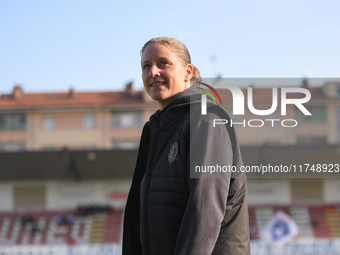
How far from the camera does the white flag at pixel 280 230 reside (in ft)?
66.0

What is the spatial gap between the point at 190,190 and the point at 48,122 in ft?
110

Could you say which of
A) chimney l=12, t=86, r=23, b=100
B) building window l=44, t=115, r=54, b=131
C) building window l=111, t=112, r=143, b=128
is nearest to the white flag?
building window l=111, t=112, r=143, b=128

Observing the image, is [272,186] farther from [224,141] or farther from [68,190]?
[224,141]

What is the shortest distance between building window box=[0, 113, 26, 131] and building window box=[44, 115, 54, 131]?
1.65 meters

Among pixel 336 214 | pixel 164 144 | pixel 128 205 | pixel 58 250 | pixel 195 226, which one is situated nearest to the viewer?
pixel 195 226

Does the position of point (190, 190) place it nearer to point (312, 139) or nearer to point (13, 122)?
point (312, 139)

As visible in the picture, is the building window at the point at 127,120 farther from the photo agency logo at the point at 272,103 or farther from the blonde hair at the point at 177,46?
the blonde hair at the point at 177,46

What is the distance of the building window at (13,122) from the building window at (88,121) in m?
4.57

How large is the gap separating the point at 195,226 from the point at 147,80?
1.94 ft

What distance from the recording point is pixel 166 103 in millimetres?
1687

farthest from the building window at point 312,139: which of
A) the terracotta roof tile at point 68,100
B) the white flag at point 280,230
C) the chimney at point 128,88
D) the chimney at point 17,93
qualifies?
the chimney at point 17,93

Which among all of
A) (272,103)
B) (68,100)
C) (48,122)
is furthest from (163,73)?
(68,100)

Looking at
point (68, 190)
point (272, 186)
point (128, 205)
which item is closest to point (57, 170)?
point (68, 190)

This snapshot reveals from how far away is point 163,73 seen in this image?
1.63 meters
